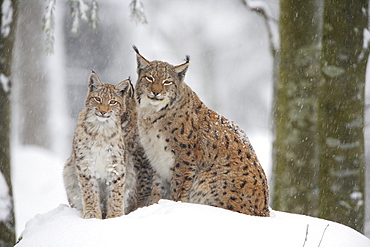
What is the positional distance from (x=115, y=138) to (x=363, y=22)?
12.0ft

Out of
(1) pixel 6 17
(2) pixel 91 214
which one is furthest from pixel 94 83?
(1) pixel 6 17

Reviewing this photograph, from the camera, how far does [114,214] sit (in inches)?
186

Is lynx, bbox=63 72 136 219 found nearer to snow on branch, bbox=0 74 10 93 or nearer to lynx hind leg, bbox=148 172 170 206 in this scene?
lynx hind leg, bbox=148 172 170 206

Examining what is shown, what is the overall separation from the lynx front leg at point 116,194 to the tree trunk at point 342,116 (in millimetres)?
2766

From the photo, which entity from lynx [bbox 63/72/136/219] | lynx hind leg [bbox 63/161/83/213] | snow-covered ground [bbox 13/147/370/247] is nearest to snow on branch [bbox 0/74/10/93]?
lynx hind leg [bbox 63/161/83/213]

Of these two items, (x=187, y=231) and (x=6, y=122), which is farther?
(x=6, y=122)

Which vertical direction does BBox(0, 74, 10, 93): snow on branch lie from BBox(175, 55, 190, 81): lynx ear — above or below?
below

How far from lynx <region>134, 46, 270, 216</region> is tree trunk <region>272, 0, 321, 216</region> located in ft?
5.30

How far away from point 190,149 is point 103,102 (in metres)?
1.04

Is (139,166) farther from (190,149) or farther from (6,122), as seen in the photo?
(6,122)

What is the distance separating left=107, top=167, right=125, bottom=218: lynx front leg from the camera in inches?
185

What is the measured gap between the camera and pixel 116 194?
471 centimetres

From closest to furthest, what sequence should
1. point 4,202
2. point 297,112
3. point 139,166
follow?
point 139,166 → point 4,202 → point 297,112

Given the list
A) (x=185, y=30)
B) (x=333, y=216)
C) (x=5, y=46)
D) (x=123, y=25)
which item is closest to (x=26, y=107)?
(x=123, y=25)
